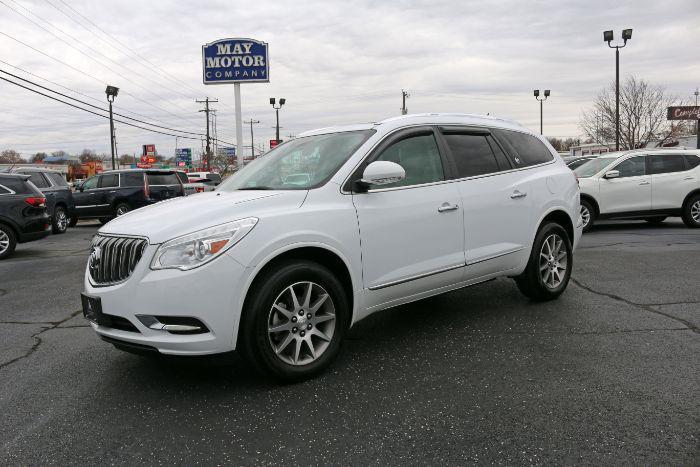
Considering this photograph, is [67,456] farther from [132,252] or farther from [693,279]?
[693,279]

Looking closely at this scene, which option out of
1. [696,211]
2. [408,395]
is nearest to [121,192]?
[696,211]

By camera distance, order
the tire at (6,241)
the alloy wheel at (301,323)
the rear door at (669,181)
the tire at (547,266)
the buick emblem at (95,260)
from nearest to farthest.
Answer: the alloy wheel at (301,323), the buick emblem at (95,260), the tire at (547,266), the tire at (6,241), the rear door at (669,181)

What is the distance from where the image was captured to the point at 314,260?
380 cm

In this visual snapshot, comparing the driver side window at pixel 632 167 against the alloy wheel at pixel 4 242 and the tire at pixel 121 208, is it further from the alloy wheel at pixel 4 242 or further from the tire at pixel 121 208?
the tire at pixel 121 208

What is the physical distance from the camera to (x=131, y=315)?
3.31 metres

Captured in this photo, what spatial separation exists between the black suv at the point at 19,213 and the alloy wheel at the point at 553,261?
998 cm

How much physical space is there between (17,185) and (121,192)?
723 cm

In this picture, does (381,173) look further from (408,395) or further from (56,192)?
(56,192)

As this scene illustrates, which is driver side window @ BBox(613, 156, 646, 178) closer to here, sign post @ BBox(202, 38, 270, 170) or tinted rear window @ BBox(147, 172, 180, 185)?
sign post @ BBox(202, 38, 270, 170)

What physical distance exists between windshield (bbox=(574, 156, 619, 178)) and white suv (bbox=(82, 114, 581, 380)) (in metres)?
7.61

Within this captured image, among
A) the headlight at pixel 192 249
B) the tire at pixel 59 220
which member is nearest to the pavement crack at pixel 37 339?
the headlight at pixel 192 249

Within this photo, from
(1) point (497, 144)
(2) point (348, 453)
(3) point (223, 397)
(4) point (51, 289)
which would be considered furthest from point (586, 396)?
(4) point (51, 289)

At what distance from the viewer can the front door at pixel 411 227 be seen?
3.98 m

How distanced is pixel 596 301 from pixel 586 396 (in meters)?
2.54
